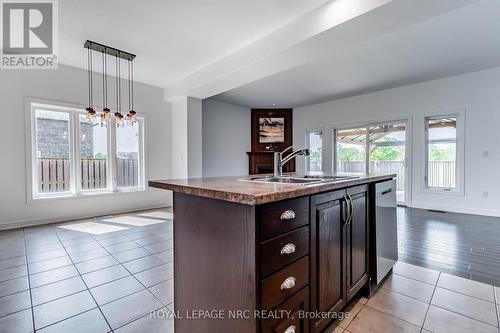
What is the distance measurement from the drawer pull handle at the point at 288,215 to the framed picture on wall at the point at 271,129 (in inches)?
247

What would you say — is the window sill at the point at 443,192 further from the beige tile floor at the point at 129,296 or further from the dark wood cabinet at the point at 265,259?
the dark wood cabinet at the point at 265,259

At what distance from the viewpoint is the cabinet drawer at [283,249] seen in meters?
0.96

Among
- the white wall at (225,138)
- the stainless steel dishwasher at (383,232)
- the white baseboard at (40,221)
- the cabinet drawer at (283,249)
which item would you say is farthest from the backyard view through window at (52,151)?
the stainless steel dishwasher at (383,232)

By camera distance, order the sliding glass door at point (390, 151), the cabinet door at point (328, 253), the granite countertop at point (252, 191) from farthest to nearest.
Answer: the sliding glass door at point (390, 151) → the cabinet door at point (328, 253) → the granite countertop at point (252, 191)

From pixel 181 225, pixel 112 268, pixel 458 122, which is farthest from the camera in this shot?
pixel 458 122

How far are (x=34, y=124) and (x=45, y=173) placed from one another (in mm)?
843

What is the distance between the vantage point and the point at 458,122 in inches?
189

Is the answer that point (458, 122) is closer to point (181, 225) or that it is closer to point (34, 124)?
point (181, 225)

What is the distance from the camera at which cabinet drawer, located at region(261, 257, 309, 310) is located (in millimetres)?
965

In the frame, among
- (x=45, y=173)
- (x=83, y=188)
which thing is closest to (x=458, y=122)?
(x=83, y=188)

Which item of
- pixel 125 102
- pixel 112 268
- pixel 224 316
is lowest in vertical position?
pixel 112 268

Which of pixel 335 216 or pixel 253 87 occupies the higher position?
pixel 253 87

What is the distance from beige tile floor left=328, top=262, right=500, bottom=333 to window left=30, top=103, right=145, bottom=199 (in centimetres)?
478

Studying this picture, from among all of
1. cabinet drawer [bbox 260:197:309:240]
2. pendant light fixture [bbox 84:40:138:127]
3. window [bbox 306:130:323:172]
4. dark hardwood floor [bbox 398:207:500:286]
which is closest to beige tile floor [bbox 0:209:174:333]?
cabinet drawer [bbox 260:197:309:240]
